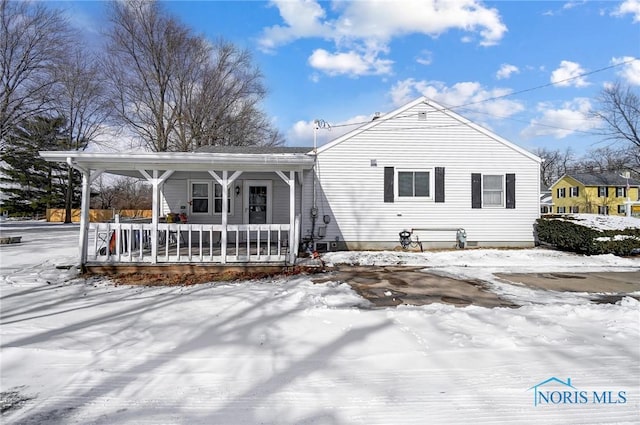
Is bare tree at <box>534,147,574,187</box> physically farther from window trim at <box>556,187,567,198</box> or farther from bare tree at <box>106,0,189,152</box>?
bare tree at <box>106,0,189,152</box>

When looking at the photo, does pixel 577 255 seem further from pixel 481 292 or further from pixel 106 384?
pixel 106 384

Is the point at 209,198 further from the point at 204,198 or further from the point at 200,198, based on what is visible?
the point at 200,198

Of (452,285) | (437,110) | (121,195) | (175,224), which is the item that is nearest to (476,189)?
(437,110)

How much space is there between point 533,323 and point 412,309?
149cm

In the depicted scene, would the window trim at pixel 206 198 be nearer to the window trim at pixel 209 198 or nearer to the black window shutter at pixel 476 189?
the window trim at pixel 209 198

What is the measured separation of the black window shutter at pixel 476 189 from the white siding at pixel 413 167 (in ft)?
0.47

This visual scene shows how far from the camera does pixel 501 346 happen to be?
362 cm

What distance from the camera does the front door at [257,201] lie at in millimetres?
11672

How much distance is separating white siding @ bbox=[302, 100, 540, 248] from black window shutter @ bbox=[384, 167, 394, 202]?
13cm

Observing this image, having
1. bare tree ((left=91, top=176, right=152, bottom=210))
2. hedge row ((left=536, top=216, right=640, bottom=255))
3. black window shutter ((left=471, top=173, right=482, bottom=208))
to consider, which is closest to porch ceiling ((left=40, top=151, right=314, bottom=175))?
black window shutter ((left=471, top=173, right=482, bottom=208))

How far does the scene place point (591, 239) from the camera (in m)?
10.0

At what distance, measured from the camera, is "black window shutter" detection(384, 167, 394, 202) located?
1118 cm

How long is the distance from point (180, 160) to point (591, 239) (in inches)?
452

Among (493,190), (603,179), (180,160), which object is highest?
Result: (603,179)
